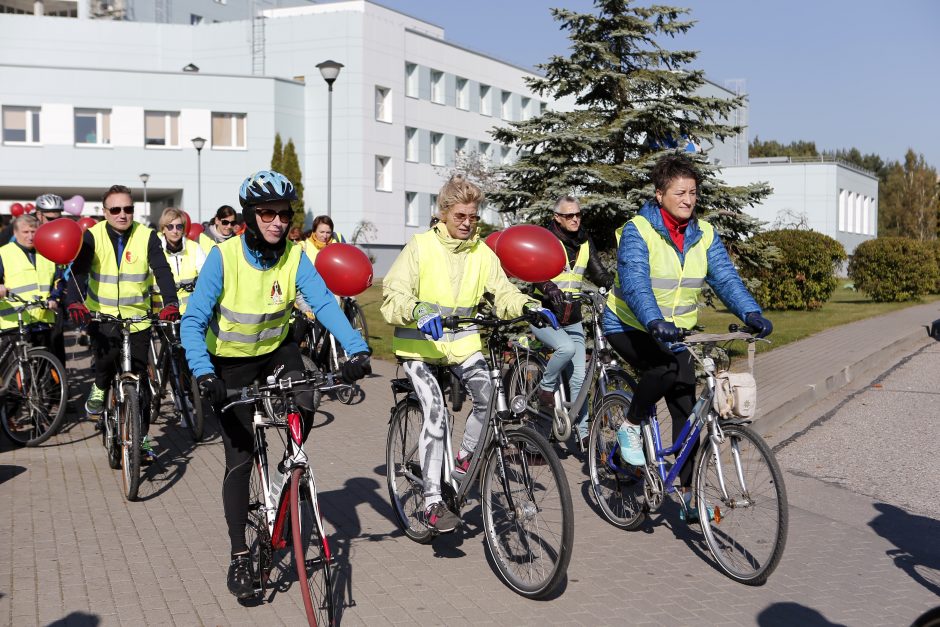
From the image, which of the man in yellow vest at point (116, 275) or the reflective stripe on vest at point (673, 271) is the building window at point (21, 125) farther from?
the reflective stripe on vest at point (673, 271)

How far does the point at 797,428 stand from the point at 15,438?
23.9ft

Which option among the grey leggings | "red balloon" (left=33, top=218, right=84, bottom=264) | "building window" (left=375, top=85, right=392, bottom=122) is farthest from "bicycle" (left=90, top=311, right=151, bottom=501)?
"building window" (left=375, top=85, right=392, bottom=122)

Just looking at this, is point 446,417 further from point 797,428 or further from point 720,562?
point 797,428

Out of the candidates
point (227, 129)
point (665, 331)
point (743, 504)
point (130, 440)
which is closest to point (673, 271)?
point (665, 331)

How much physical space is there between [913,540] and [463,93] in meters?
52.1

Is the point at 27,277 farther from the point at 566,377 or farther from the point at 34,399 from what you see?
the point at 566,377

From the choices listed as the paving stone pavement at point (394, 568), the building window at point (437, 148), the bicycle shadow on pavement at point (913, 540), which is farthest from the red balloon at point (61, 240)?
the building window at point (437, 148)

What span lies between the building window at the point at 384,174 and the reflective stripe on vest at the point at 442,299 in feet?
150

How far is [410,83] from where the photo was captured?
171 feet

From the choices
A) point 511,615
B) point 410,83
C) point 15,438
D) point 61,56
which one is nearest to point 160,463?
point 15,438

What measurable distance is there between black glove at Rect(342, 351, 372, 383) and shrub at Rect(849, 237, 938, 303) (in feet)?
88.4

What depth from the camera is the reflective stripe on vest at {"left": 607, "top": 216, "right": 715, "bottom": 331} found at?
5703 mm

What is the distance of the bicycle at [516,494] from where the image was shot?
475cm

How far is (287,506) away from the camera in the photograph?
4609 mm
